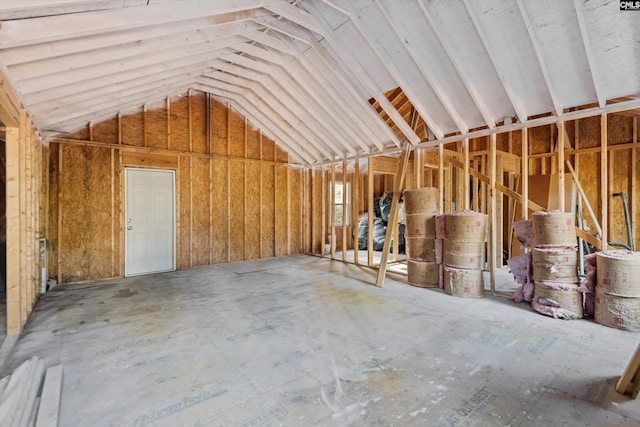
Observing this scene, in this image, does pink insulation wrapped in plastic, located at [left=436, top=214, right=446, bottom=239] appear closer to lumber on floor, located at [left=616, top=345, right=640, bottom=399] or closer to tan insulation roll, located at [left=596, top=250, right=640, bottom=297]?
tan insulation roll, located at [left=596, top=250, right=640, bottom=297]

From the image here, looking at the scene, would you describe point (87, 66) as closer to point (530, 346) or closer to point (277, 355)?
point (277, 355)

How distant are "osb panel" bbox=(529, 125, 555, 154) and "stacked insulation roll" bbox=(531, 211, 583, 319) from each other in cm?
507

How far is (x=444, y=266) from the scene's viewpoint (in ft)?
16.0

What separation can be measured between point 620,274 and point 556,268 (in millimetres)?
587

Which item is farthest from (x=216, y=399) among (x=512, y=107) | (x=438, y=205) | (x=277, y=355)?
(x=512, y=107)

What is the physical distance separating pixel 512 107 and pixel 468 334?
3.27 metres

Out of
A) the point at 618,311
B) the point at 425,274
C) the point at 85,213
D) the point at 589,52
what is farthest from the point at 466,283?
the point at 85,213

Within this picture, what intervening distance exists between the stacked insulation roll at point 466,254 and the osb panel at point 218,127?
17.4ft

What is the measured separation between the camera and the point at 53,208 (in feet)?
17.5

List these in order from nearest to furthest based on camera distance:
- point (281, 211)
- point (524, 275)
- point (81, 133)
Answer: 1. point (524, 275)
2. point (81, 133)
3. point (281, 211)

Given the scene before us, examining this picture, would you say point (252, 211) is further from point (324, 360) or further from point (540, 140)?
point (540, 140)

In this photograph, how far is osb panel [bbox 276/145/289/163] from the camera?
319 inches

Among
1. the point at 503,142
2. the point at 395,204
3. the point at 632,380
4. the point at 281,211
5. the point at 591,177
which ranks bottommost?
the point at 632,380

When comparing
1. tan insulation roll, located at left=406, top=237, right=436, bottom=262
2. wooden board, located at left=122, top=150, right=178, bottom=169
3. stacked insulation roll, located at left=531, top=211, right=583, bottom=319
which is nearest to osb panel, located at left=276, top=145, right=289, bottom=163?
wooden board, located at left=122, top=150, right=178, bottom=169
